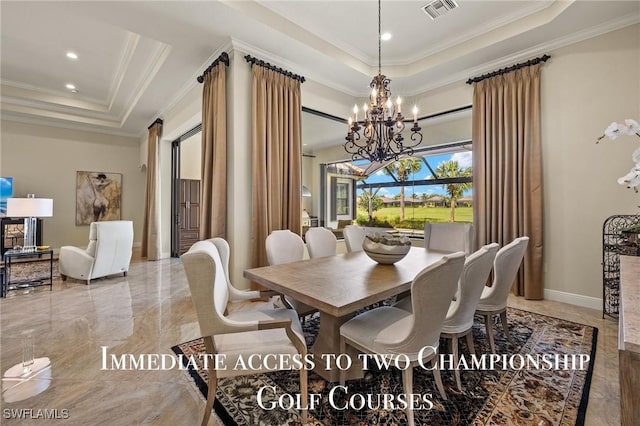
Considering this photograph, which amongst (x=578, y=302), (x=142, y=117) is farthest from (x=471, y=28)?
(x=142, y=117)

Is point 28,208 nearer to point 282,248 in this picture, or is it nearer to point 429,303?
point 282,248

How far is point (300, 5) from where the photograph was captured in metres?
3.06

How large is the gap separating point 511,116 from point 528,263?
6.23 ft

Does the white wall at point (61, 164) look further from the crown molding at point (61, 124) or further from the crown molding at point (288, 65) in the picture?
the crown molding at point (288, 65)

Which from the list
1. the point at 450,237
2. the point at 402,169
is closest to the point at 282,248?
the point at 450,237

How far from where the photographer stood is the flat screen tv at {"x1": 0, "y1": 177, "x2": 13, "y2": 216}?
18.9 feet

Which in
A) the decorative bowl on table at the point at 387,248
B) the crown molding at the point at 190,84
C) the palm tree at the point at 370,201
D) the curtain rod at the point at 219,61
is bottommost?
the decorative bowl on table at the point at 387,248

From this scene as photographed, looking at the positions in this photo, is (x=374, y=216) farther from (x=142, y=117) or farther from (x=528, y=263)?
(x=142, y=117)

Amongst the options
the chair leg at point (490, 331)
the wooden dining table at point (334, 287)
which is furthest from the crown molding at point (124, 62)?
the chair leg at point (490, 331)

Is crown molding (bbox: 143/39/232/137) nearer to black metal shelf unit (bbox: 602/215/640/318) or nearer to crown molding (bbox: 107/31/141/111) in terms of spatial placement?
crown molding (bbox: 107/31/141/111)

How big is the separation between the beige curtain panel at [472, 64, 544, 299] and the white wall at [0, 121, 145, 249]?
27.4 ft

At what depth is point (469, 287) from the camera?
1693 millimetres

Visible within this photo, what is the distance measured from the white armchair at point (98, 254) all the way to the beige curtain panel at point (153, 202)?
1435mm

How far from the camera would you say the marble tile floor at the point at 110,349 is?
5.21 feet
